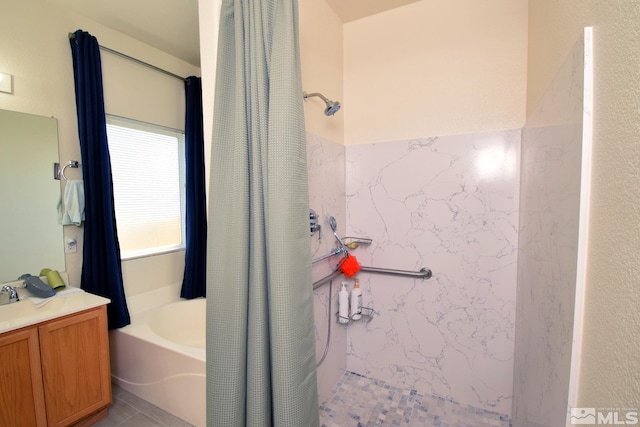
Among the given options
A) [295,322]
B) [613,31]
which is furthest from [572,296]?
[295,322]

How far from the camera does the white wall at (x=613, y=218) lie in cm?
41

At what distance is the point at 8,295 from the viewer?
4.93 ft

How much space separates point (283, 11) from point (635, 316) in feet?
4.21

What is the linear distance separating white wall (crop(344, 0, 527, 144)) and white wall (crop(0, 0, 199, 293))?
178 cm

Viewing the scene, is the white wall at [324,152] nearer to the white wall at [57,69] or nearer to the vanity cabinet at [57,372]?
the vanity cabinet at [57,372]

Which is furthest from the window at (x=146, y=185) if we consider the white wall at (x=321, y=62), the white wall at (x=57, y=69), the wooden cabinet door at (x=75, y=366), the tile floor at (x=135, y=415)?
the white wall at (x=321, y=62)

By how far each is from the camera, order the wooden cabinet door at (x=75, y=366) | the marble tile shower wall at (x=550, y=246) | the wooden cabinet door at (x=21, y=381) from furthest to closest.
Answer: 1. the wooden cabinet door at (x=75, y=366)
2. the wooden cabinet door at (x=21, y=381)
3. the marble tile shower wall at (x=550, y=246)

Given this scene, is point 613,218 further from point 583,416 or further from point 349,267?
point 349,267

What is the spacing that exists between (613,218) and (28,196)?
8.74 ft

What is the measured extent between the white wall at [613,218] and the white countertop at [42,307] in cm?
213

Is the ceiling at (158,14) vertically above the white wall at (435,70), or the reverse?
the ceiling at (158,14)

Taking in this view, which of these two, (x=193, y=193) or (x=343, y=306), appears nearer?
(x=343, y=306)

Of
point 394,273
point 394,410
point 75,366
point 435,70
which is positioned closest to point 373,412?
point 394,410

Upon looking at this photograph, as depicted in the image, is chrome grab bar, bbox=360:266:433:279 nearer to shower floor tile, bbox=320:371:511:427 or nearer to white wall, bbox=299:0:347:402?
white wall, bbox=299:0:347:402
